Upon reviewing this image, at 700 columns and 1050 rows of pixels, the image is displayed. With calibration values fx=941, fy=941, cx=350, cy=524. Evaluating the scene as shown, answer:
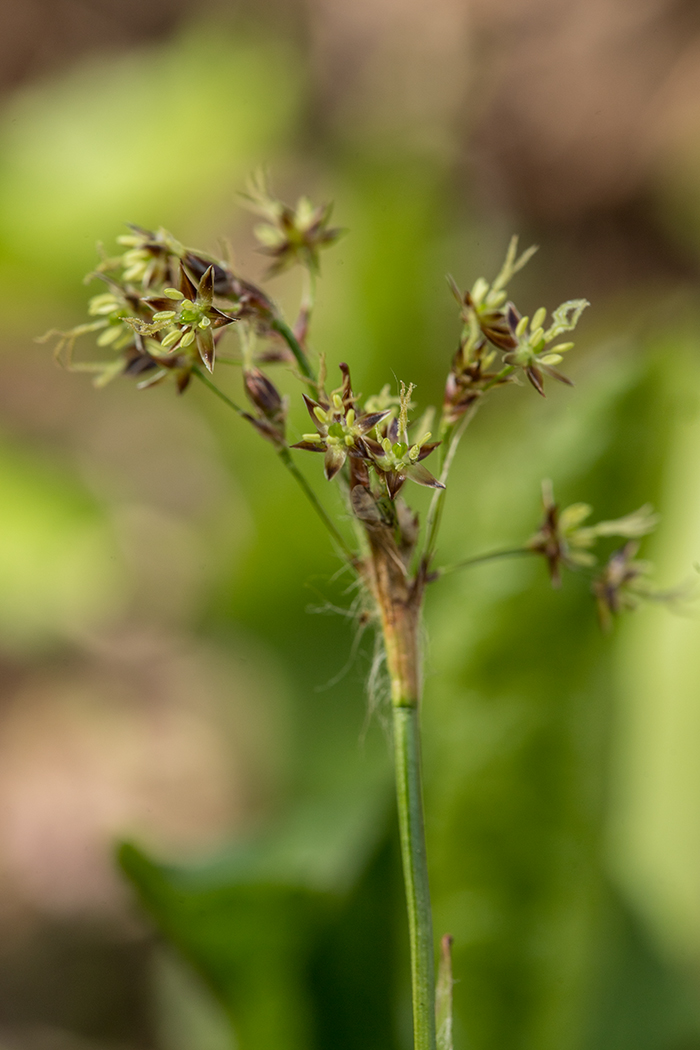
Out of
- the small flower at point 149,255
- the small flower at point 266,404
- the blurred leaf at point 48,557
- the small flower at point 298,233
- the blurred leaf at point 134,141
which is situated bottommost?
the small flower at point 266,404

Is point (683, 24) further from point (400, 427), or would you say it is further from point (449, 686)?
point (400, 427)

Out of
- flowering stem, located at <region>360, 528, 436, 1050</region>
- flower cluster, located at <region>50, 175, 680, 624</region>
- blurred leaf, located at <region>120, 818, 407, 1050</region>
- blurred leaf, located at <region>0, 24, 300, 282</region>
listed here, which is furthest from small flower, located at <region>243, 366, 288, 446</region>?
blurred leaf, located at <region>0, 24, 300, 282</region>

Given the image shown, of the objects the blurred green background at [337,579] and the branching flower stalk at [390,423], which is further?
the blurred green background at [337,579]

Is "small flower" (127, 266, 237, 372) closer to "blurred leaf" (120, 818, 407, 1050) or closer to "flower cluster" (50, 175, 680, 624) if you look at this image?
"flower cluster" (50, 175, 680, 624)

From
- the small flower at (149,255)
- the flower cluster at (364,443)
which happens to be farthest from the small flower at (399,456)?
the small flower at (149,255)

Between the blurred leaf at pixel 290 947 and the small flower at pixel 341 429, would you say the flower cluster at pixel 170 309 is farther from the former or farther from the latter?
the blurred leaf at pixel 290 947

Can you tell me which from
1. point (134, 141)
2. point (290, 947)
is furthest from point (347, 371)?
point (134, 141)

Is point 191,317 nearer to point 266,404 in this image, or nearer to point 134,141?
point 266,404
